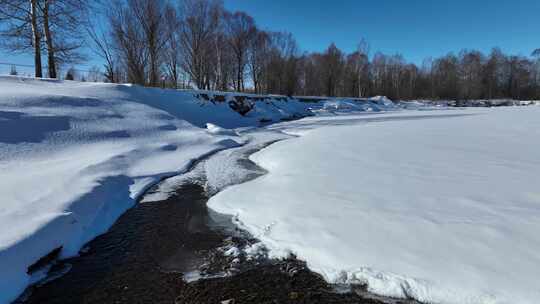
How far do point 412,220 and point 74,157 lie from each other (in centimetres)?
607

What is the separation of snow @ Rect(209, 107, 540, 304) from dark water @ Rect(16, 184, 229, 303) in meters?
0.51

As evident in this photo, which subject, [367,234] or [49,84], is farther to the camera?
[49,84]

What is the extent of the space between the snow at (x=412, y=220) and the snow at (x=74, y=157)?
1587mm

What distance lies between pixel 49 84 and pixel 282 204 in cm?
1052

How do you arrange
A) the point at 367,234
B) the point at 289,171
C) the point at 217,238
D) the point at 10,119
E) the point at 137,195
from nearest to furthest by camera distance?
1. the point at 367,234
2. the point at 217,238
3. the point at 137,195
4. the point at 289,171
5. the point at 10,119

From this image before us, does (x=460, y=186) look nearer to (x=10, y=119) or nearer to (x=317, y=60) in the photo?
(x=10, y=119)

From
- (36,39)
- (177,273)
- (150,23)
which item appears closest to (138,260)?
(177,273)

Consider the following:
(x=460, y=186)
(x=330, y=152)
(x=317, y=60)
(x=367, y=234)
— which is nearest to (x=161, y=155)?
(x=330, y=152)

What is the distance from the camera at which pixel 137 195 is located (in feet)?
13.4

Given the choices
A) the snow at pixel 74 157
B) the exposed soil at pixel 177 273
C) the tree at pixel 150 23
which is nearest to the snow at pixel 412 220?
the exposed soil at pixel 177 273

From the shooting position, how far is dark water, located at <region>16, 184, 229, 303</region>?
2.07 m

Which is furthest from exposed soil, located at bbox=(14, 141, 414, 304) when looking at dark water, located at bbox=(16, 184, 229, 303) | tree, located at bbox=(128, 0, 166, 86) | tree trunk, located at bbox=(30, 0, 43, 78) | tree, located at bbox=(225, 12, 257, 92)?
tree, located at bbox=(225, 12, 257, 92)

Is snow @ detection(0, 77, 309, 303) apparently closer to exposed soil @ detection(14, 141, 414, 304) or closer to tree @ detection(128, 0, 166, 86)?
exposed soil @ detection(14, 141, 414, 304)

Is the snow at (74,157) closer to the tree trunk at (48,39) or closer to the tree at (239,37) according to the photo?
the tree trunk at (48,39)
